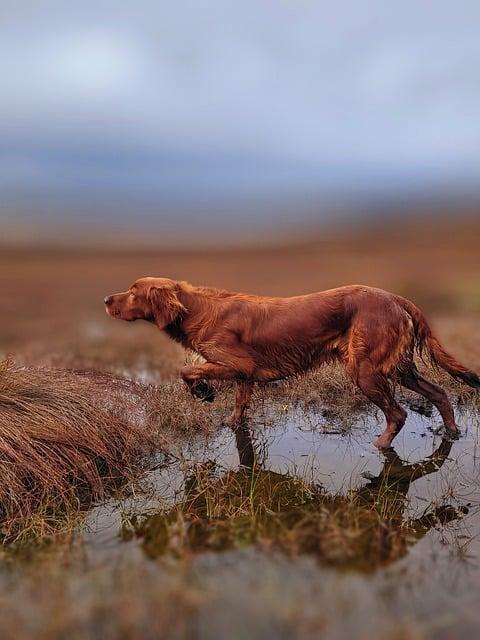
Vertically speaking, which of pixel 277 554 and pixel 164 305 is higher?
pixel 164 305

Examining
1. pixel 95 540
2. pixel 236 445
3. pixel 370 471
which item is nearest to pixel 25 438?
pixel 95 540

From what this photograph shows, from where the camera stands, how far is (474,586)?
285 cm

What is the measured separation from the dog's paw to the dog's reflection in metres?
0.99

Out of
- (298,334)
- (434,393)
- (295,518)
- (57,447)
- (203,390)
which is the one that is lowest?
(57,447)

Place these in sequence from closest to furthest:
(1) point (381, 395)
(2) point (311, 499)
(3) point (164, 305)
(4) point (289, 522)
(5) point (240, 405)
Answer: (4) point (289, 522), (2) point (311, 499), (1) point (381, 395), (3) point (164, 305), (5) point (240, 405)

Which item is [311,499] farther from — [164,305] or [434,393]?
[164,305]

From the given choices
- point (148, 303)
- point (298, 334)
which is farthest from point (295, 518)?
point (148, 303)

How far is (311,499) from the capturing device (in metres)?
4.01

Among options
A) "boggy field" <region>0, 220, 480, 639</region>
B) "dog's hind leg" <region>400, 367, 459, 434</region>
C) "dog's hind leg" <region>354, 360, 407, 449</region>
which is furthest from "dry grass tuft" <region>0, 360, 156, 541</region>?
"dog's hind leg" <region>400, 367, 459, 434</region>

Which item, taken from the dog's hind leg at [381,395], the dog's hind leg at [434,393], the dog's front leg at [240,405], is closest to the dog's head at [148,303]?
the dog's front leg at [240,405]

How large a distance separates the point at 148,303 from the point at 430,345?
9.55 ft

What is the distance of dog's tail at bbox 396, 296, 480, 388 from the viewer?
5.24 metres

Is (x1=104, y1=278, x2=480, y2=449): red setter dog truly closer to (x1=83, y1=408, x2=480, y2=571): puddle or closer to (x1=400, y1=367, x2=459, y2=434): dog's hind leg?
(x1=400, y1=367, x2=459, y2=434): dog's hind leg

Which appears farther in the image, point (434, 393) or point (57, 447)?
point (434, 393)
